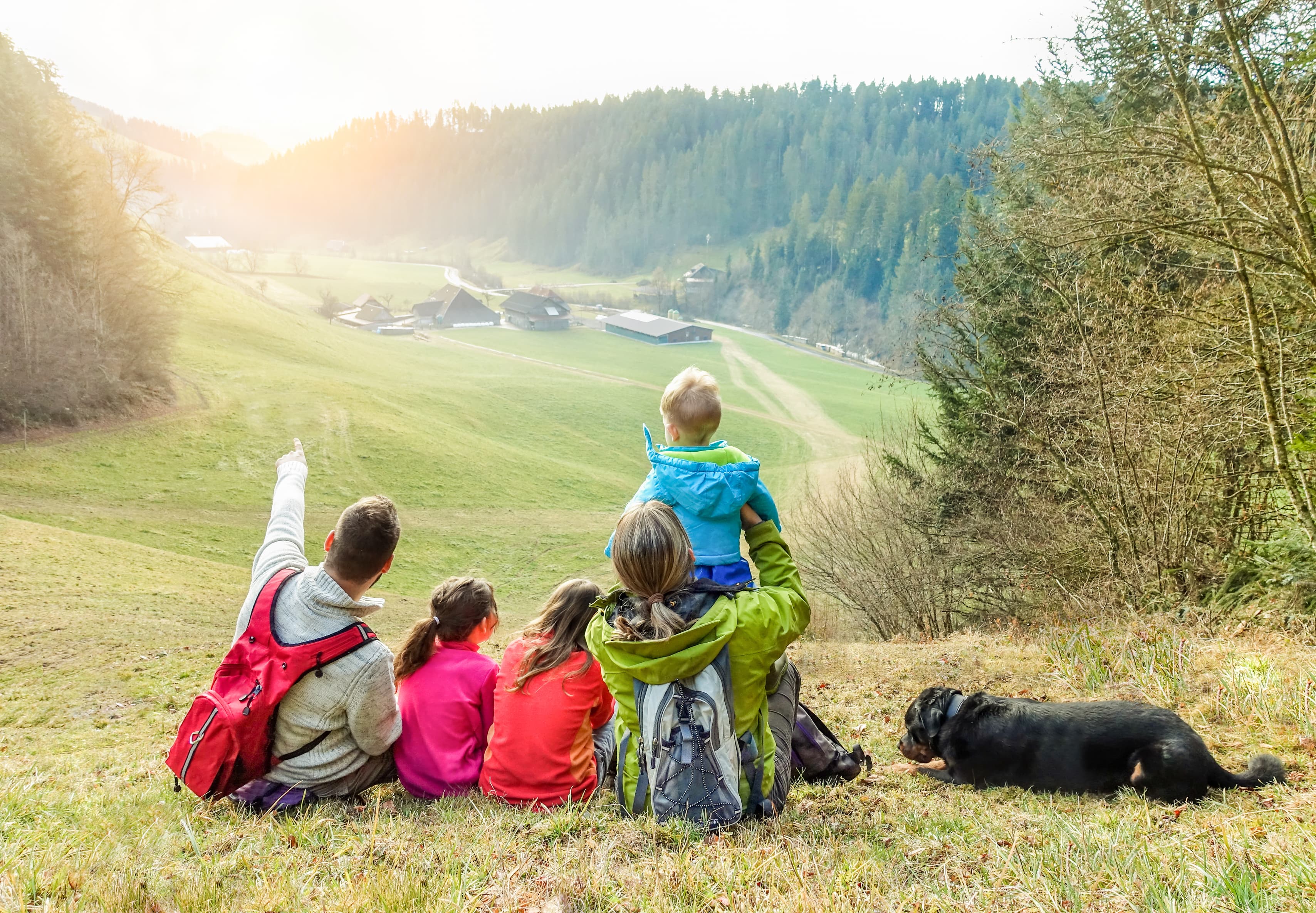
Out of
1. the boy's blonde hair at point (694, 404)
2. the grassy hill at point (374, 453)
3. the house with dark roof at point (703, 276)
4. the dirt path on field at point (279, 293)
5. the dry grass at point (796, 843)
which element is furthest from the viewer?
the house with dark roof at point (703, 276)

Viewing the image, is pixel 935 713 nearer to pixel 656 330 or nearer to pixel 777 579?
pixel 777 579

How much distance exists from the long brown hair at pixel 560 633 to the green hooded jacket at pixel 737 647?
1.45ft

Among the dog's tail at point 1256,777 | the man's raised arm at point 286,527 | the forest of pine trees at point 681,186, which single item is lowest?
the dog's tail at point 1256,777

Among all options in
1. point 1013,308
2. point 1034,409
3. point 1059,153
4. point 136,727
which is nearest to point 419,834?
point 1059,153

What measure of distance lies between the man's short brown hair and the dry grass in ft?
3.56

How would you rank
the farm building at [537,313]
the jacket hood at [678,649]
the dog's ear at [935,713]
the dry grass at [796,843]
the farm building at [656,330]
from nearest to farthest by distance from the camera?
the dry grass at [796,843] < the jacket hood at [678,649] < the dog's ear at [935,713] < the farm building at [656,330] < the farm building at [537,313]

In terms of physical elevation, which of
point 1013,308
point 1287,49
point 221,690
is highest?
point 1287,49

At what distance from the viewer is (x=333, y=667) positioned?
143 inches

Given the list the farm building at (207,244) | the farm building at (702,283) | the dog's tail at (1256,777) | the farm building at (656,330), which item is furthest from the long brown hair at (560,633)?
the farm building at (207,244)

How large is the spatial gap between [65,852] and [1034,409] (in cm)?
1377

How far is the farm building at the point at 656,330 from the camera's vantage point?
8431cm

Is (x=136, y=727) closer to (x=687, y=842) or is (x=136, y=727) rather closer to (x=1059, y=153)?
(x=687, y=842)

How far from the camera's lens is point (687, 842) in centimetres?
311

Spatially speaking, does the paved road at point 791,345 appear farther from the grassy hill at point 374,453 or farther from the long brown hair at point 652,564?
the long brown hair at point 652,564
